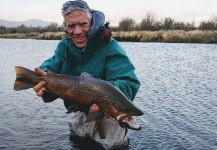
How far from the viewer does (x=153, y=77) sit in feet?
46.7

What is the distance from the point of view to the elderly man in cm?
457

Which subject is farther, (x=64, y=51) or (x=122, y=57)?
(x=64, y=51)

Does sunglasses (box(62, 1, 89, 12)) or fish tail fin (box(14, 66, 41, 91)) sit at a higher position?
sunglasses (box(62, 1, 89, 12))

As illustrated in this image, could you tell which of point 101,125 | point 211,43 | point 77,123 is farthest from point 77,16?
point 211,43

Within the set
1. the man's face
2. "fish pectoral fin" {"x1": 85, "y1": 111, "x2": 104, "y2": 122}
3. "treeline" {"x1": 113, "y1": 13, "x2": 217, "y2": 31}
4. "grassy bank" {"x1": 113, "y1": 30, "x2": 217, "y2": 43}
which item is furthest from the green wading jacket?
"treeline" {"x1": 113, "y1": 13, "x2": 217, "y2": 31}

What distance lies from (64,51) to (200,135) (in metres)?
3.11

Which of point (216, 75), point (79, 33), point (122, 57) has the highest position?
point (79, 33)

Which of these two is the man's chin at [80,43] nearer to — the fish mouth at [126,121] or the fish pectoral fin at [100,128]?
the fish pectoral fin at [100,128]

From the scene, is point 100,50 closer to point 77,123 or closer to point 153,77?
point 77,123

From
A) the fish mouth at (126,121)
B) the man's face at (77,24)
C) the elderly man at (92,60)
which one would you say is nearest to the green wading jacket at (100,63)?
the elderly man at (92,60)

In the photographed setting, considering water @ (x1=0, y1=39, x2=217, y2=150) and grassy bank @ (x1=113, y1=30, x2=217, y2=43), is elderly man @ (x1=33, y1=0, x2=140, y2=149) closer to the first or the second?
water @ (x1=0, y1=39, x2=217, y2=150)

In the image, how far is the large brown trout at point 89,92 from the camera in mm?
3805

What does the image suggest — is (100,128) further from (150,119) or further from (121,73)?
(150,119)

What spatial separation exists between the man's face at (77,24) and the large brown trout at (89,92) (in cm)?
71
